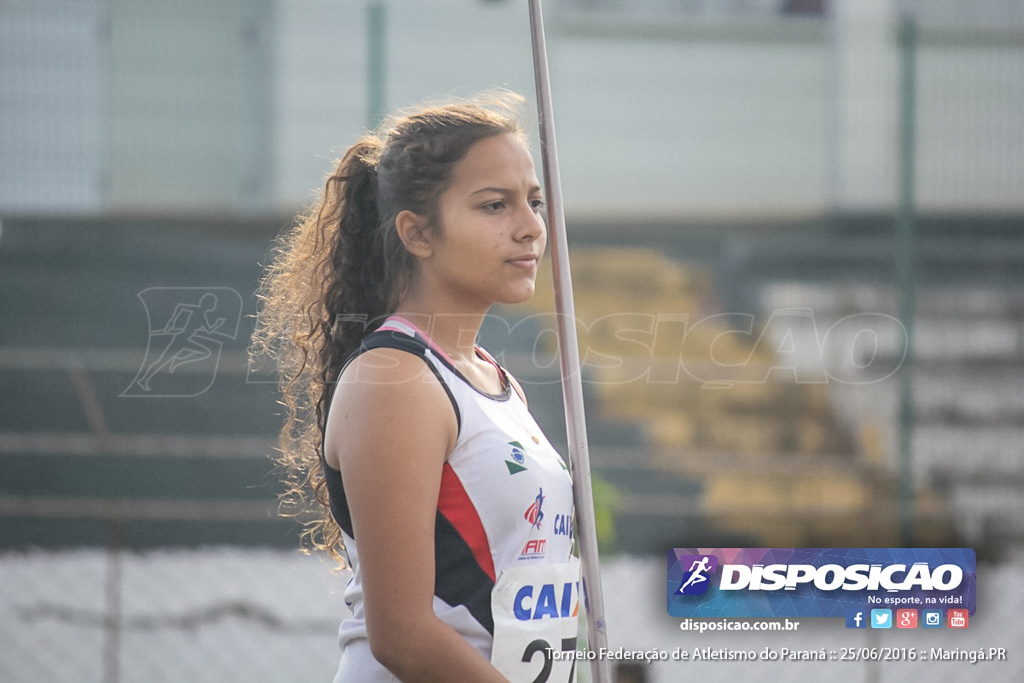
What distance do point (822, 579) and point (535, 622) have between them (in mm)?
1040

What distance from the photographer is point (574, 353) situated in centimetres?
146

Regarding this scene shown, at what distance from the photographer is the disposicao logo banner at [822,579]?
7.16 ft

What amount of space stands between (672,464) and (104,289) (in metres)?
2.57

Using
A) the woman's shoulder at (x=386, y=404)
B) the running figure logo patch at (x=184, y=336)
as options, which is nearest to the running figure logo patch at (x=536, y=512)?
the woman's shoulder at (x=386, y=404)

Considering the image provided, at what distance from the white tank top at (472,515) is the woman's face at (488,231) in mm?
106

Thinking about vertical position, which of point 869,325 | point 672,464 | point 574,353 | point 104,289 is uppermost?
point 574,353

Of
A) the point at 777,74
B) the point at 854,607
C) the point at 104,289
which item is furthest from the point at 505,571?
the point at 777,74

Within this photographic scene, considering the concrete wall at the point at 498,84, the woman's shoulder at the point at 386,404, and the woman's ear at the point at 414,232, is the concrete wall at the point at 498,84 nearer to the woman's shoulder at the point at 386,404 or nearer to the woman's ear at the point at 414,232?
the woman's ear at the point at 414,232

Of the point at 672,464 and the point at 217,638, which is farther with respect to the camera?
the point at 672,464

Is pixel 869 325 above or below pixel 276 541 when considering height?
above

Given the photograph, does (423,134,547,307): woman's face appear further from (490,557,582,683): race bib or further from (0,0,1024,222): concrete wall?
(0,0,1024,222): concrete wall

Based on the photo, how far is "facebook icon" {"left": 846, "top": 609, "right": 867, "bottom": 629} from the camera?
2244 millimetres

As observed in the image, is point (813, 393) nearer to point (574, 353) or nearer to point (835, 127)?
point (835, 127)

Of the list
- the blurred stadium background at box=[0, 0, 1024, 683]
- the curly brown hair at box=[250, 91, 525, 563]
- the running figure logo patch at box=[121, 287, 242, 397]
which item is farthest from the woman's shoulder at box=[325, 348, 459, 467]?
the running figure logo patch at box=[121, 287, 242, 397]
